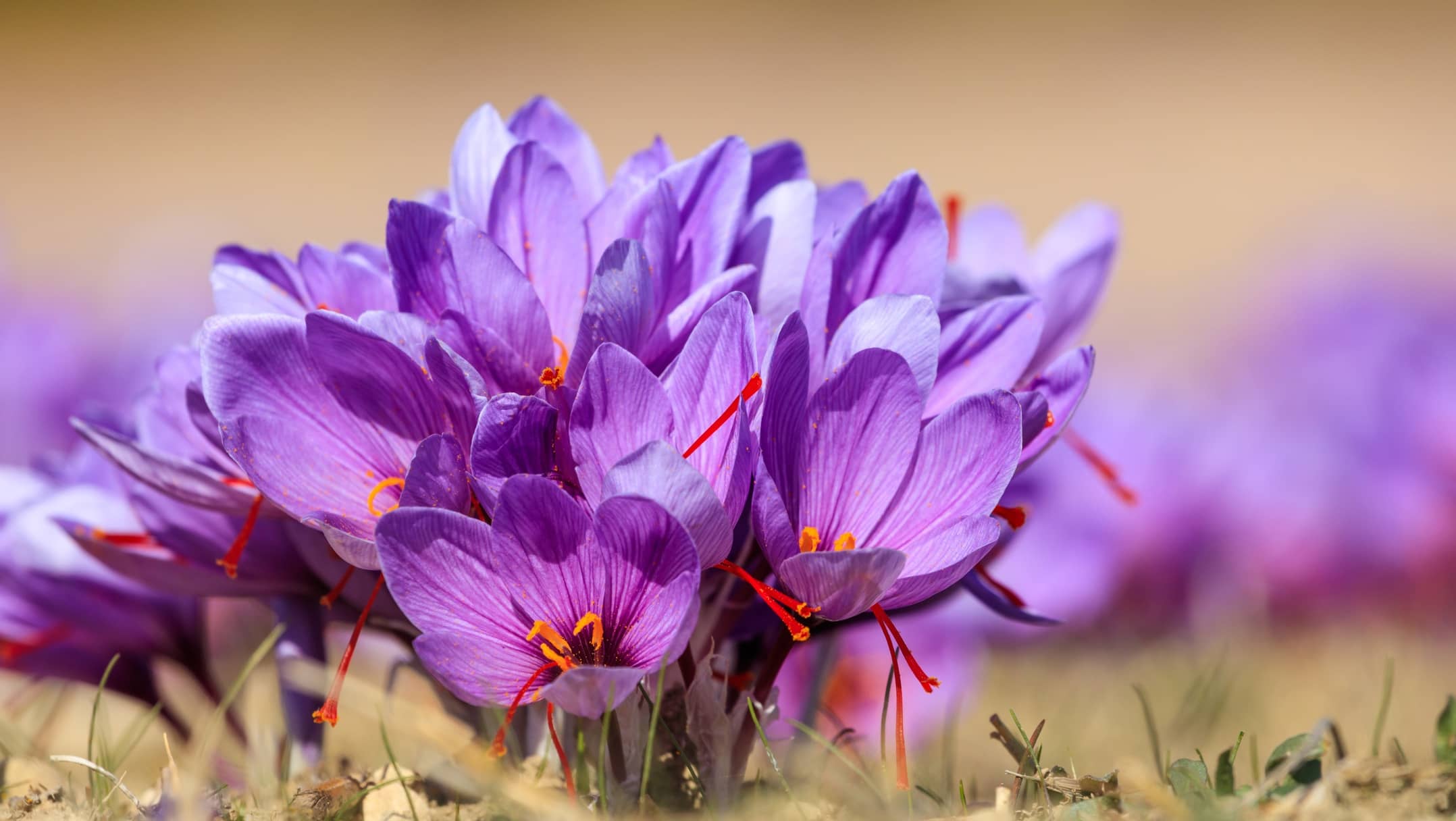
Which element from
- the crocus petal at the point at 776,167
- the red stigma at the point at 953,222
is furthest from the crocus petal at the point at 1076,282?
the crocus petal at the point at 776,167

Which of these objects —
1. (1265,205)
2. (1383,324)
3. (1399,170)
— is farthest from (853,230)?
(1399,170)

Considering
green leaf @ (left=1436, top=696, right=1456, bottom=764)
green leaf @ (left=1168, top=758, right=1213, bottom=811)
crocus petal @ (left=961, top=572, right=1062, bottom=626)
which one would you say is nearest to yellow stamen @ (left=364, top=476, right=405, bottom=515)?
crocus petal @ (left=961, top=572, right=1062, bottom=626)

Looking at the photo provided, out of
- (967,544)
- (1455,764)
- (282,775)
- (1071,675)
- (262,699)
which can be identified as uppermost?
(967,544)

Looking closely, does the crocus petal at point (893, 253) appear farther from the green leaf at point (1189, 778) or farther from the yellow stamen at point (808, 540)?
the green leaf at point (1189, 778)

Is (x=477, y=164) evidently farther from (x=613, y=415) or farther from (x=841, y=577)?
(x=841, y=577)

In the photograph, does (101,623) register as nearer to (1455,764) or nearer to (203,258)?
(1455,764)

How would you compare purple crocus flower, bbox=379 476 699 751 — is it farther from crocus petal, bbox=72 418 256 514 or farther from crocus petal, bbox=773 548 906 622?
crocus petal, bbox=72 418 256 514
